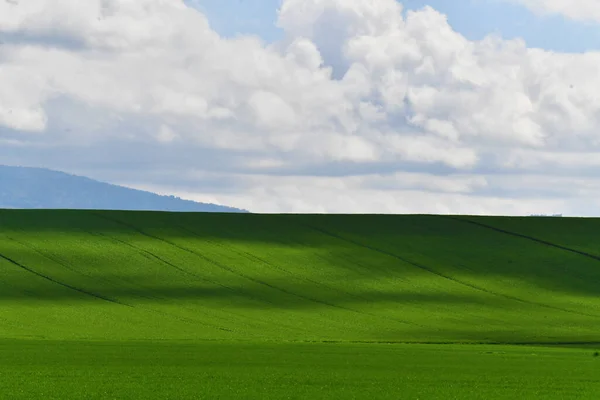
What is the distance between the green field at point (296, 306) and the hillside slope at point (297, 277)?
0.19m

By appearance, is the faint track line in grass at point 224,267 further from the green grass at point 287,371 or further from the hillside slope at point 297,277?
the green grass at point 287,371

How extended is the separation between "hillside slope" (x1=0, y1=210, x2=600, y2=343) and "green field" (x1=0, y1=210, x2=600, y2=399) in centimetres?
19

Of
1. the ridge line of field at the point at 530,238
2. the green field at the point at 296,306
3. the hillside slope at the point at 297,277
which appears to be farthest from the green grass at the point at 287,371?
the ridge line of field at the point at 530,238

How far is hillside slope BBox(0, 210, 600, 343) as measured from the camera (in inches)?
2206

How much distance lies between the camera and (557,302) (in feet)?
220

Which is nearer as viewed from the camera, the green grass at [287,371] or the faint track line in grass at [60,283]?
the green grass at [287,371]

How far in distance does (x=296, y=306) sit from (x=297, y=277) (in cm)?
765

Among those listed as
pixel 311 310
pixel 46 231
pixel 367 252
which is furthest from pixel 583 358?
pixel 46 231

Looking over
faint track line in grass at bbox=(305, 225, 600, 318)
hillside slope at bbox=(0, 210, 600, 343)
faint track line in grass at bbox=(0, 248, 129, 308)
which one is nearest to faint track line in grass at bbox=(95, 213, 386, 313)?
hillside slope at bbox=(0, 210, 600, 343)

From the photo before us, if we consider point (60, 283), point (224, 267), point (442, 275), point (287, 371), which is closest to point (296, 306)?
point (224, 267)

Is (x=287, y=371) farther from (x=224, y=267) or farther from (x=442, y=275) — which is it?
(x=442, y=275)

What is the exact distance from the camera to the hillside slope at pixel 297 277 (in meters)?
56.0

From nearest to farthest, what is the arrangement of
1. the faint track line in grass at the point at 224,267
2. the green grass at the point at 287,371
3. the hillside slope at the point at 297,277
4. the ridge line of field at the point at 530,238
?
the green grass at the point at 287,371 → the hillside slope at the point at 297,277 → the faint track line in grass at the point at 224,267 → the ridge line of field at the point at 530,238

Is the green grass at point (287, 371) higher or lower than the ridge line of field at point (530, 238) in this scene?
lower
